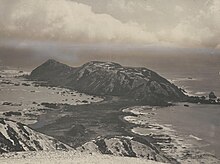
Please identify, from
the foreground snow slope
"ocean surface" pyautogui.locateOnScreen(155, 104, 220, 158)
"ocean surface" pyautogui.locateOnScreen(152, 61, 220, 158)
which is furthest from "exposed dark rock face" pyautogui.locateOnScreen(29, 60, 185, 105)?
the foreground snow slope

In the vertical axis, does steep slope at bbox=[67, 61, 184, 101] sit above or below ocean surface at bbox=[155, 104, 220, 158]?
above

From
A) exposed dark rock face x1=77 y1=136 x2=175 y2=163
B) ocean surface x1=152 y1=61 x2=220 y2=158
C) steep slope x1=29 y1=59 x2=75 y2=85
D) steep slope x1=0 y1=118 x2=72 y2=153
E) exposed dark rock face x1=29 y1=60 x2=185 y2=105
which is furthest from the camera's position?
exposed dark rock face x1=29 y1=60 x2=185 y2=105

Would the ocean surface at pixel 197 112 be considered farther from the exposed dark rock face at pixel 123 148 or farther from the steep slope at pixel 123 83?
the exposed dark rock face at pixel 123 148

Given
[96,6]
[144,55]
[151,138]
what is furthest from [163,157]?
[96,6]

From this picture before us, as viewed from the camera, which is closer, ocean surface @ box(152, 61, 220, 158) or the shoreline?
the shoreline

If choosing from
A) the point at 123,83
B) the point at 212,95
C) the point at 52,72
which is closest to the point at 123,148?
the point at 212,95

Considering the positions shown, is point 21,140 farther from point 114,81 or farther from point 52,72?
point 114,81

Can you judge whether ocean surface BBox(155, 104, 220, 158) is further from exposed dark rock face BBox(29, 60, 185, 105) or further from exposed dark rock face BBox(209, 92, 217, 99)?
exposed dark rock face BBox(29, 60, 185, 105)
